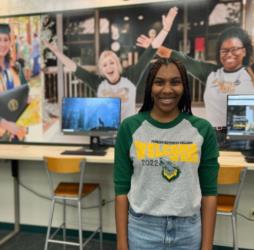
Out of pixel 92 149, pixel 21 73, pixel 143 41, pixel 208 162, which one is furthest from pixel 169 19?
pixel 208 162

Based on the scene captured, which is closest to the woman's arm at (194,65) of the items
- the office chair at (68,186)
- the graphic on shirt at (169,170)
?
the office chair at (68,186)

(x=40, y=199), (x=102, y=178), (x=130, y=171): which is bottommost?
(x=40, y=199)

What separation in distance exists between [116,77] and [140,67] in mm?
243

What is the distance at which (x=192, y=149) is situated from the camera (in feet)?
3.48

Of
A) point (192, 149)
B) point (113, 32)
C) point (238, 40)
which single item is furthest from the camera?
point (113, 32)

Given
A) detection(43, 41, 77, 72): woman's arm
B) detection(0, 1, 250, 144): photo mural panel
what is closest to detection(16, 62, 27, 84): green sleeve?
detection(0, 1, 250, 144): photo mural panel

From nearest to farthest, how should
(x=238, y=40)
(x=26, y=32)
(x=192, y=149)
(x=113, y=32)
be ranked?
1. (x=192, y=149)
2. (x=238, y=40)
3. (x=113, y=32)
4. (x=26, y=32)

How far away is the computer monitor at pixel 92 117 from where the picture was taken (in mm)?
2809

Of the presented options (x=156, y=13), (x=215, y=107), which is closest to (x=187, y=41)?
(x=156, y=13)

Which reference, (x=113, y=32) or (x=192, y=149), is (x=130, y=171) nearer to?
(x=192, y=149)

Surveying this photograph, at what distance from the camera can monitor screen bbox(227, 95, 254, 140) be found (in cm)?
253

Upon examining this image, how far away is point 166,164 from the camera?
1.05m

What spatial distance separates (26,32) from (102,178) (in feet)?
5.27

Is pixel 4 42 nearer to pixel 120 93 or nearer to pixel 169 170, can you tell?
pixel 120 93
